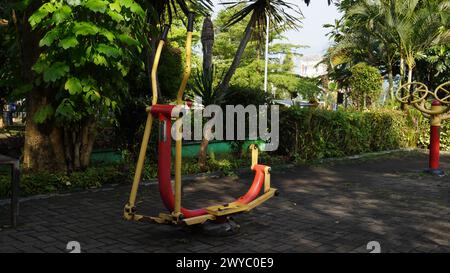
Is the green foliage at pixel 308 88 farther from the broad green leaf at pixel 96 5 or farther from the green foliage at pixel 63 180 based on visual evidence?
the broad green leaf at pixel 96 5

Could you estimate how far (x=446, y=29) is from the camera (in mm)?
18859

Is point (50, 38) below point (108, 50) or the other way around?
the other way around

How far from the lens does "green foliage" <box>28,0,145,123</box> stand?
5426 millimetres

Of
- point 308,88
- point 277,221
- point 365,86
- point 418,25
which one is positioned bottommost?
point 277,221

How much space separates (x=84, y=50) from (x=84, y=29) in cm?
32

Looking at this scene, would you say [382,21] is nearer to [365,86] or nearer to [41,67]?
[365,86]

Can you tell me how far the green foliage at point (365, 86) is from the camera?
1435 centimetres

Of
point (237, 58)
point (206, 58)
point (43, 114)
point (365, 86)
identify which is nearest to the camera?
point (43, 114)

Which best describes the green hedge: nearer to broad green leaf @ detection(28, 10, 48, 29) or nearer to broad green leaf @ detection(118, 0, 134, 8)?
broad green leaf @ detection(118, 0, 134, 8)

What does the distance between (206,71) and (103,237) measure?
4.75 m

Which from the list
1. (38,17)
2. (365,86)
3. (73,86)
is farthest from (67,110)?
(365,86)

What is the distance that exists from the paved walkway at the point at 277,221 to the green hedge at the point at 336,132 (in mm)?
2241

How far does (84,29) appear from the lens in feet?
17.6

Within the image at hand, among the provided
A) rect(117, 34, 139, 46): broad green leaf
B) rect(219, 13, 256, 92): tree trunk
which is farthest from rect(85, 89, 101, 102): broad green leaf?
rect(219, 13, 256, 92): tree trunk
